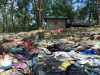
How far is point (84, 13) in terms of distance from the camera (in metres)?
16.8

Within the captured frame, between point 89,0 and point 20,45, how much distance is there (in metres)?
15.0

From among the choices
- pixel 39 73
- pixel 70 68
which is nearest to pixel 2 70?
pixel 39 73

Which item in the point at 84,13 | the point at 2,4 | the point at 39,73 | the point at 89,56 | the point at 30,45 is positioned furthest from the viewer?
the point at 84,13

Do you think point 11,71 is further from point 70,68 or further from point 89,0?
point 89,0

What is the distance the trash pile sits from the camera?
5.96ft

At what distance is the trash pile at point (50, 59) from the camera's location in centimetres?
182

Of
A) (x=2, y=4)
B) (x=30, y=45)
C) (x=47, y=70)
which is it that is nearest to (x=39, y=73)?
(x=47, y=70)

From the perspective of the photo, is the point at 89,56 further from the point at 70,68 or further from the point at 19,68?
the point at 19,68

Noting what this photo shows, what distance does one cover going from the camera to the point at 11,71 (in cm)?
182

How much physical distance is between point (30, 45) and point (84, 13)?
1464 centimetres

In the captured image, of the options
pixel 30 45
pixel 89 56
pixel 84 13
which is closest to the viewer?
pixel 89 56

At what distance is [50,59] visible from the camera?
6.36 ft

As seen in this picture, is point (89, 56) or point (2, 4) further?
point (2, 4)

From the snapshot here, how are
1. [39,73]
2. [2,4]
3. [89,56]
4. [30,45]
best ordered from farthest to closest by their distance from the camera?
[2,4]
[30,45]
[89,56]
[39,73]
